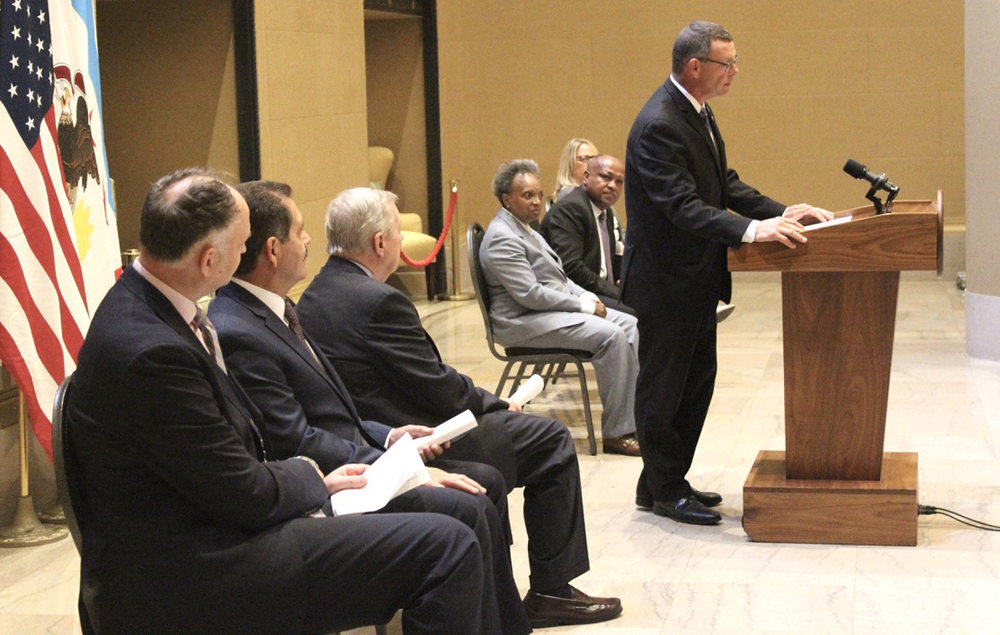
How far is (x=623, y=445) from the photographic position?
17.1ft

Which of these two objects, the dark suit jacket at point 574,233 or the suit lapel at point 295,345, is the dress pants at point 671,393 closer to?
Answer: the suit lapel at point 295,345

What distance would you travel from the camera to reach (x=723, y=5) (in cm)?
1045

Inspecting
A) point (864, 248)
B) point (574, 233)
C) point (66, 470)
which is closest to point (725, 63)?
point (864, 248)

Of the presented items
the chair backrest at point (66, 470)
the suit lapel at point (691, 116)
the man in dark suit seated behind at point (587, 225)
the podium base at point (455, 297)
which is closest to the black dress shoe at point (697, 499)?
the suit lapel at point (691, 116)

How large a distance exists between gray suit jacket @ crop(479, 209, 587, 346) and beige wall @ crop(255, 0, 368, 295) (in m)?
1.92

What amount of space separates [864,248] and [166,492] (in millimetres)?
2290

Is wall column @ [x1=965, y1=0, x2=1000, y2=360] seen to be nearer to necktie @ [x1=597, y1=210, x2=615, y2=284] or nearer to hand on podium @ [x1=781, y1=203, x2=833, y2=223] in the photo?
necktie @ [x1=597, y1=210, x2=615, y2=284]

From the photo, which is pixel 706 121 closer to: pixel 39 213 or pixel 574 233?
pixel 574 233

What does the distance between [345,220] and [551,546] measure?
101 cm

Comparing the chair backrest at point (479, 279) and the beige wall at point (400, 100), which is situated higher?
the beige wall at point (400, 100)

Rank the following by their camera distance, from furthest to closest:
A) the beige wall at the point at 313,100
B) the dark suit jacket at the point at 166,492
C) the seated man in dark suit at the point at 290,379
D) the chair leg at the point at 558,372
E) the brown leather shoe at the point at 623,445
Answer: the beige wall at the point at 313,100
the chair leg at the point at 558,372
the brown leather shoe at the point at 623,445
the seated man in dark suit at the point at 290,379
the dark suit jacket at the point at 166,492

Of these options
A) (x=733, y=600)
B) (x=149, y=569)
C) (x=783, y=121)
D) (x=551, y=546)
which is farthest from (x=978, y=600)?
(x=783, y=121)

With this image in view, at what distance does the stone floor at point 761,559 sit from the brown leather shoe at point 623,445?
0.20 ft

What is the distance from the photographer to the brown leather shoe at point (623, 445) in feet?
17.1
